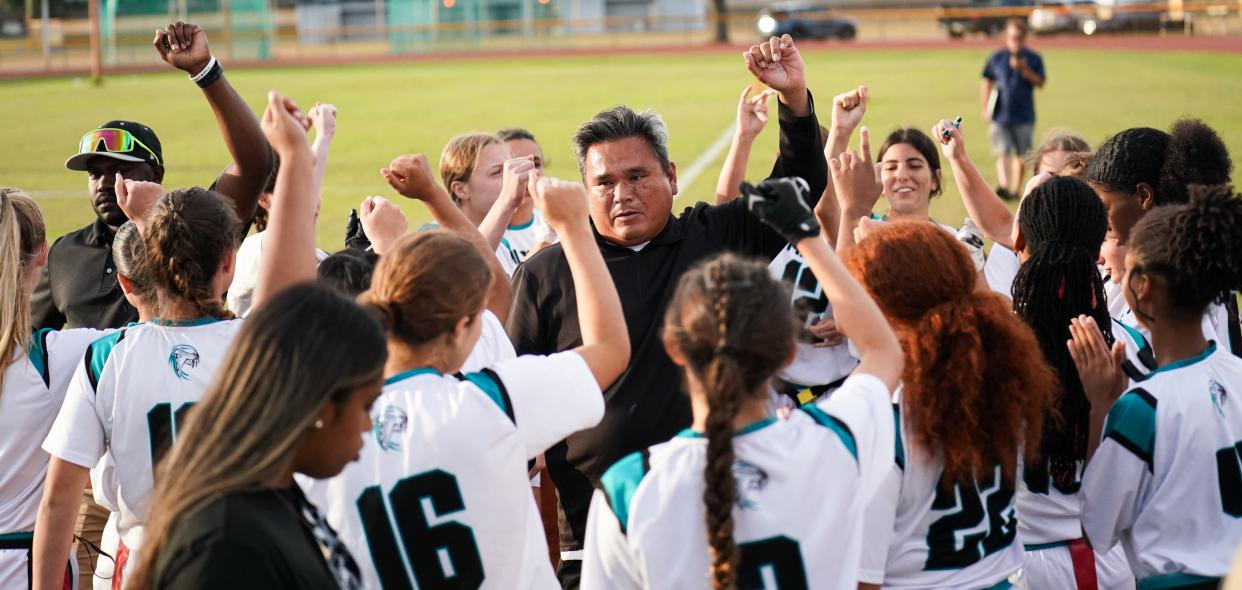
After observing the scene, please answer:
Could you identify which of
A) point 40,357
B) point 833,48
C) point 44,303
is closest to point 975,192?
point 40,357

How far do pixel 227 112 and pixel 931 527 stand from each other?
2.46 meters

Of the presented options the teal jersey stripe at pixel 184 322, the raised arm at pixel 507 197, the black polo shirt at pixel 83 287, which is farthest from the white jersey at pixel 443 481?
the black polo shirt at pixel 83 287

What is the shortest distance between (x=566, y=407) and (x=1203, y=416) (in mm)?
1629

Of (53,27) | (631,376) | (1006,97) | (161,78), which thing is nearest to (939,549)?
(631,376)

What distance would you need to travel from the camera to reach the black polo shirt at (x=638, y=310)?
3.62 metres

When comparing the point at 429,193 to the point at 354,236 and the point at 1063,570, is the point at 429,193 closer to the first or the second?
the point at 354,236

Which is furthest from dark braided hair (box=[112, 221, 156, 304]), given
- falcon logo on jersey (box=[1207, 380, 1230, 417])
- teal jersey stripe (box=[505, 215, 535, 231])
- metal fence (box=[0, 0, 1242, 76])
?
metal fence (box=[0, 0, 1242, 76])

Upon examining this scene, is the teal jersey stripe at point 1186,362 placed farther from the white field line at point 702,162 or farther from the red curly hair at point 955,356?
the white field line at point 702,162

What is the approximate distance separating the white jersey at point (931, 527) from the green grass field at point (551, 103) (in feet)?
33.2

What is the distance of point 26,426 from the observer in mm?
3484

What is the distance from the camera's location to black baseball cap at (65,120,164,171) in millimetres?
4793

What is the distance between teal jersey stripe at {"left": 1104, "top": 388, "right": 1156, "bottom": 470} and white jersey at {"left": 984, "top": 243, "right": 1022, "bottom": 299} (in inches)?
61.8

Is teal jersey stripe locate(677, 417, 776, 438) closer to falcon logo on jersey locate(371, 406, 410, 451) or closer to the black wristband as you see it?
falcon logo on jersey locate(371, 406, 410, 451)

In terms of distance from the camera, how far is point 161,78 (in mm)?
34688
